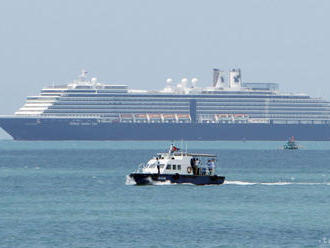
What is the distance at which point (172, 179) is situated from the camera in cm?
6178

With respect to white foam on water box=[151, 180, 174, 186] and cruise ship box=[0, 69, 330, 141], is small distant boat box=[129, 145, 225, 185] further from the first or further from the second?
cruise ship box=[0, 69, 330, 141]

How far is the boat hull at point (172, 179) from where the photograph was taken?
201 feet

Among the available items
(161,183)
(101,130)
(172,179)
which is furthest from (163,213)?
(101,130)

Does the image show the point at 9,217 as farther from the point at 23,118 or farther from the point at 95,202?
the point at 23,118

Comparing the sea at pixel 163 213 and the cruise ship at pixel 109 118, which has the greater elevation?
the cruise ship at pixel 109 118

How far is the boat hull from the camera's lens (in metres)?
61.2

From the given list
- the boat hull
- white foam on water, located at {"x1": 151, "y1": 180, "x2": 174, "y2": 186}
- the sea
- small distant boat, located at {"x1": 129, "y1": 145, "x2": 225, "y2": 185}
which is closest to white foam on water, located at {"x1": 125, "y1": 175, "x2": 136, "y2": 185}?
small distant boat, located at {"x1": 129, "y1": 145, "x2": 225, "y2": 185}

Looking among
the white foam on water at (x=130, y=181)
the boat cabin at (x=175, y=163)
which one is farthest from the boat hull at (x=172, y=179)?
the white foam on water at (x=130, y=181)

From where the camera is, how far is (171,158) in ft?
202

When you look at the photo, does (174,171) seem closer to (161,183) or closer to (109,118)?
(161,183)

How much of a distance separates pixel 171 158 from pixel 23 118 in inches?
5235

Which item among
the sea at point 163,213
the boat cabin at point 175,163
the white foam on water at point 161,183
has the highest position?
the boat cabin at point 175,163

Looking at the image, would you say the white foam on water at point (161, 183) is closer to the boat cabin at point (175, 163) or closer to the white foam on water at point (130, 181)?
the boat cabin at point (175, 163)

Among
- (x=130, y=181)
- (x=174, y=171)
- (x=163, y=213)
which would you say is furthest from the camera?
(x=130, y=181)
